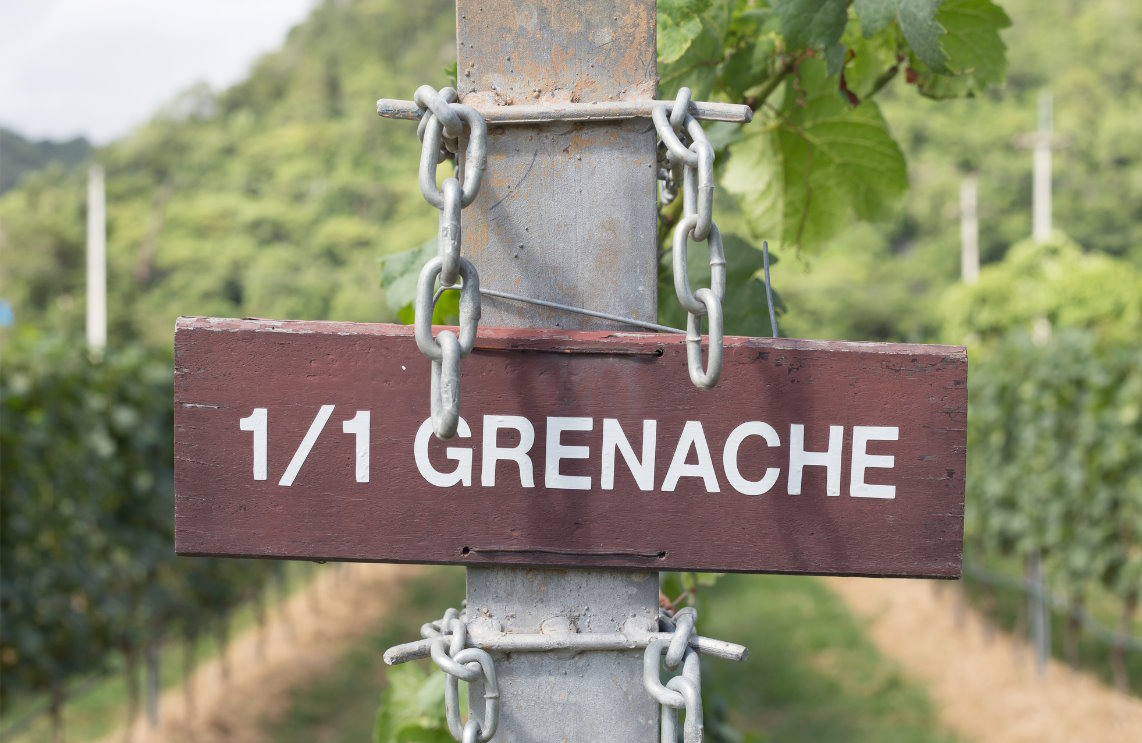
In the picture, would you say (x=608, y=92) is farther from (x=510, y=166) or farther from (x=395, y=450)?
(x=395, y=450)

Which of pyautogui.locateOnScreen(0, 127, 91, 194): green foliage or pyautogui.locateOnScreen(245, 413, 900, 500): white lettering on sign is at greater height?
pyautogui.locateOnScreen(0, 127, 91, 194): green foliage

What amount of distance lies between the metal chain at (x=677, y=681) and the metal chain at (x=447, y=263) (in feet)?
0.97

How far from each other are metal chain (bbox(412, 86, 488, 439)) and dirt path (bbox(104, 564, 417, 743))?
23.1 feet

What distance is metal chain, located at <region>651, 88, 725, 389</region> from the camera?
0.85 metres

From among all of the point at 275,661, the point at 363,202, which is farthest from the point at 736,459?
the point at 363,202

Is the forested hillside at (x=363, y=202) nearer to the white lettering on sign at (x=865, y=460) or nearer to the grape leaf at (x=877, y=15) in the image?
the grape leaf at (x=877, y=15)

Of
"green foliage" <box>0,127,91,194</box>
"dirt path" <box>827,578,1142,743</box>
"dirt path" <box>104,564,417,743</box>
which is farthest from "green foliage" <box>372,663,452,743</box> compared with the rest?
"green foliage" <box>0,127,91,194</box>

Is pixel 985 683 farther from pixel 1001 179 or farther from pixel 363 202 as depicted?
pixel 363 202

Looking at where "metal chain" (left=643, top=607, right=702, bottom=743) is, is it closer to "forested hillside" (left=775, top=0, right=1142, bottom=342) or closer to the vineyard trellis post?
the vineyard trellis post

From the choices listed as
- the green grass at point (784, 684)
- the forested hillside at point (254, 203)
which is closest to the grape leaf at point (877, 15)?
the green grass at point (784, 684)

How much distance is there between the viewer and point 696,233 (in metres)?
0.86

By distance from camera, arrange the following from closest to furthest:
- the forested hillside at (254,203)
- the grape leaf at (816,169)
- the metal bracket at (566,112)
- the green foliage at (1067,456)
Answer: the metal bracket at (566,112), the grape leaf at (816,169), the green foliage at (1067,456), the forested hillside at (254,203)

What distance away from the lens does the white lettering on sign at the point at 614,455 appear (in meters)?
0.98

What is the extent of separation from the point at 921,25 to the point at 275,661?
9.00 m
